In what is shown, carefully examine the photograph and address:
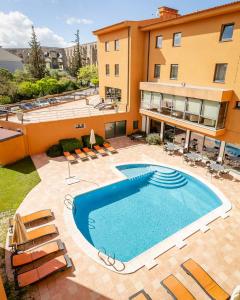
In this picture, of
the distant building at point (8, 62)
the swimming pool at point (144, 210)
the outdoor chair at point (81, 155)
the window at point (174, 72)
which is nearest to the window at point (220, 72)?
the window at point (174, 72)

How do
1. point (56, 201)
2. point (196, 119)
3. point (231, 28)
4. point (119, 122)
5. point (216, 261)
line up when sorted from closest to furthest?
point (216, 261) → point (56, 201) → point (231, 28) → point (196, 119) → point (119, 122)

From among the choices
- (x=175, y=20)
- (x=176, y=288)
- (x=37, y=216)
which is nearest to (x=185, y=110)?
(x=175, y=20)

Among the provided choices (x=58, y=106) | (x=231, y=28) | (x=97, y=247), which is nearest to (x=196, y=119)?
(x=231, y=28)

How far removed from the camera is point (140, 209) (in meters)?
14.4

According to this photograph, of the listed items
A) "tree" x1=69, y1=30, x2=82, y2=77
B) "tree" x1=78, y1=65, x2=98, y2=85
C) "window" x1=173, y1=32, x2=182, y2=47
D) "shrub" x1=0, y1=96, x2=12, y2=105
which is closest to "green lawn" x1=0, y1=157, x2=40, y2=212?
"window" x1=173, y1=32, x2=182, y2=47

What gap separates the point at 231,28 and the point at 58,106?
22561 millimetres

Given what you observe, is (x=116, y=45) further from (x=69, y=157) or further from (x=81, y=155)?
(x=69, y=157)

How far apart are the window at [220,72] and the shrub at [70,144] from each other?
1430cm

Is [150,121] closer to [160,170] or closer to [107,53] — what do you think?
[160,170]

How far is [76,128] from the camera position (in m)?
22.8

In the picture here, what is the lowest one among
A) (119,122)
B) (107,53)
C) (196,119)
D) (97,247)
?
(97,247)

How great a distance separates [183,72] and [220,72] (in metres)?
3.75

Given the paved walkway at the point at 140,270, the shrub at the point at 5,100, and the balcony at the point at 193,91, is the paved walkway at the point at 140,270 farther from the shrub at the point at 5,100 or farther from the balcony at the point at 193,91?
the shrub at the point at 5,100

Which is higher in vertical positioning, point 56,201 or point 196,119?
point 196,119
